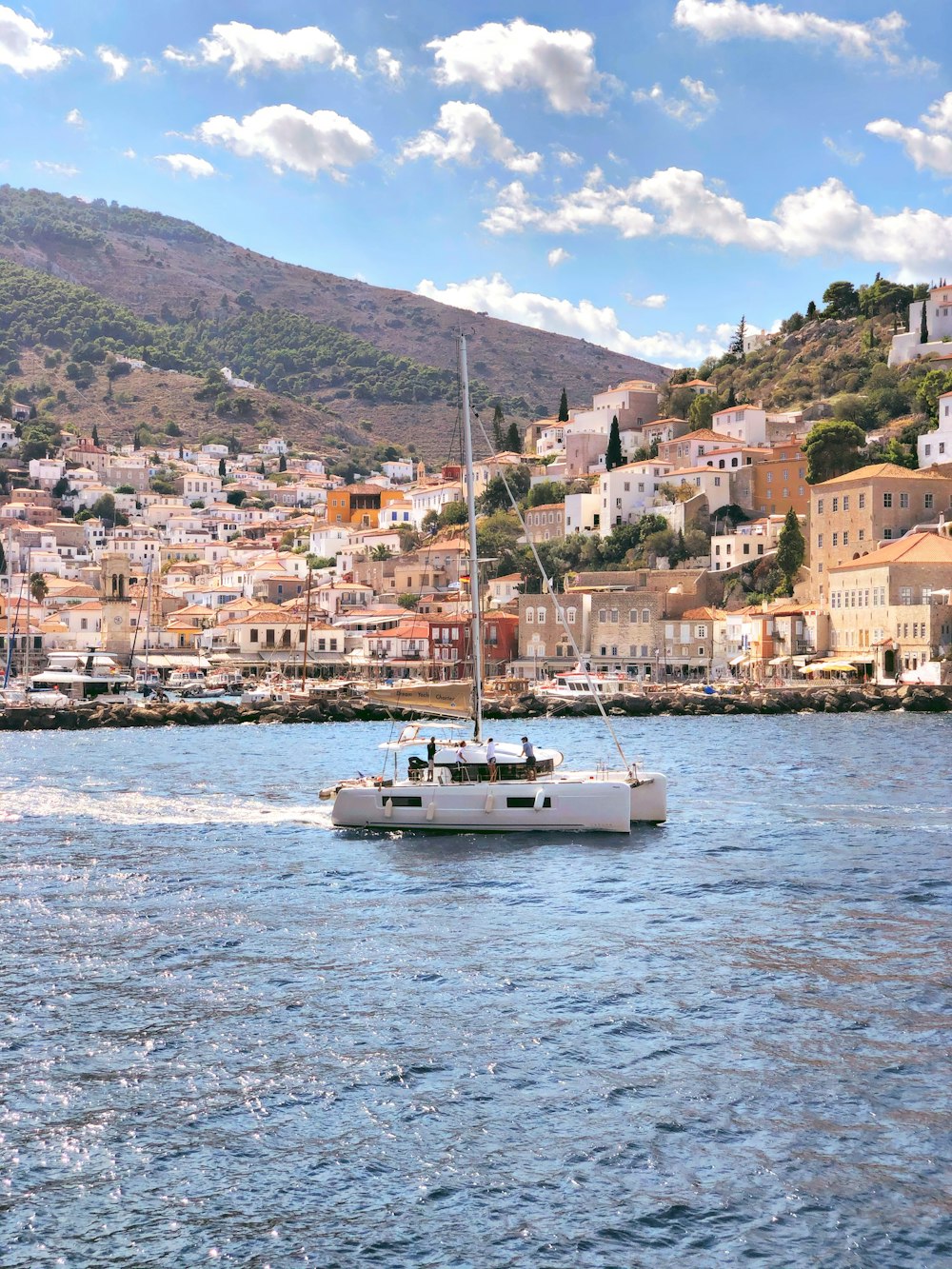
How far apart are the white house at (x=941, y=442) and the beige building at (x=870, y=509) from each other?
7.68m

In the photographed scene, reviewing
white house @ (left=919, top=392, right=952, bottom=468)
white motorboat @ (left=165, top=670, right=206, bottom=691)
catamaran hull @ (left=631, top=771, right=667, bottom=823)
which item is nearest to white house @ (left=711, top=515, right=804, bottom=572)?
white house @ (left=919, top=392, right=952, bottom=468)

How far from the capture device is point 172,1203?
10906mm

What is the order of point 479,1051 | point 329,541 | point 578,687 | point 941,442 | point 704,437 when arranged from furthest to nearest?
point 329,541, point 704,437, point 941,442, point 578,687, point 479,1051

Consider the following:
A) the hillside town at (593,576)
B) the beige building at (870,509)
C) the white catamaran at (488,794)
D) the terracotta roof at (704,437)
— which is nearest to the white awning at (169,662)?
the hillside town at (593,576)

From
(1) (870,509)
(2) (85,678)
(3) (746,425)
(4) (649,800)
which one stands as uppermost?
(3) (746,425)

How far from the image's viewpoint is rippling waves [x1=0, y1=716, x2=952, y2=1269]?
417 inches

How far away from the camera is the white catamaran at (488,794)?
86.7 ft

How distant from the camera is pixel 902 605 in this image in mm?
66812

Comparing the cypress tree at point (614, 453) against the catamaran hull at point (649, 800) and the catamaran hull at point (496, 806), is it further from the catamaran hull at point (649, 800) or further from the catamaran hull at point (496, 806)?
the catamaran hull at point (496, 806)

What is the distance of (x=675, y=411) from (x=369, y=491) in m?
35.7

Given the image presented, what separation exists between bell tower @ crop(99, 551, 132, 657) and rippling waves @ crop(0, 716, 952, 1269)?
198 ft

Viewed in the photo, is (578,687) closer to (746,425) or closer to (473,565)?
(746,425)

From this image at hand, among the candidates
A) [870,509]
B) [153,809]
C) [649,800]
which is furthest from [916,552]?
[153,809]

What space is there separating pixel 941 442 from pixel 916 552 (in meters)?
20.3
